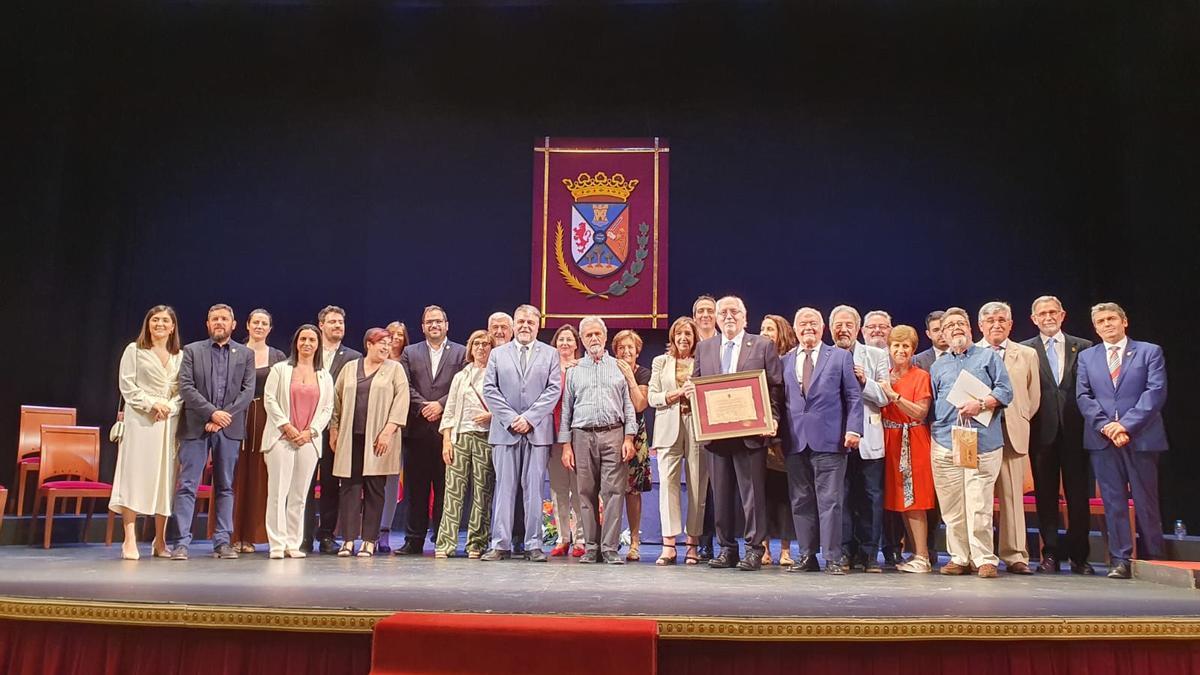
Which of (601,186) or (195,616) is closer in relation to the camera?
(195,616)

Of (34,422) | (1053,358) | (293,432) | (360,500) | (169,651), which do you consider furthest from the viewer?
(34,422)

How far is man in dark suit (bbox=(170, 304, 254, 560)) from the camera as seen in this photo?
5328mm

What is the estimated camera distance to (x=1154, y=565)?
4.74 meters

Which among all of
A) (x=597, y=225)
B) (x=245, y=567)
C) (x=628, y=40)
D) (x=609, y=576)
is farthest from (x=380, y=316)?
(x=609, y=576)

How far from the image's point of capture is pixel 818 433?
5027 mm

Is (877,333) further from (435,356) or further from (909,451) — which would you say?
(435,356)

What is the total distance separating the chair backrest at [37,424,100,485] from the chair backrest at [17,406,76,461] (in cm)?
33

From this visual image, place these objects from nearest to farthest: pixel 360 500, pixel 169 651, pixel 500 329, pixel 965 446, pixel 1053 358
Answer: pixel 169 651 < pixel 965 446 < pixel 1053 358 < pixel 360 500 < pixel 500 329

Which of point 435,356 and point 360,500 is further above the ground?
point 435,356

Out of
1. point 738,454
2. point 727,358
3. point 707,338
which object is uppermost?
point 707,338

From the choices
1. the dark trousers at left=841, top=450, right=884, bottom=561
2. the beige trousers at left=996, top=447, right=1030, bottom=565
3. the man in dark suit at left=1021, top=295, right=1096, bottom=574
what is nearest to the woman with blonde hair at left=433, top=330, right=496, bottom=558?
the dark trousers at left=841, top=450, right=884, bottom=561

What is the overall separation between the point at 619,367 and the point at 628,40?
531 centimetres

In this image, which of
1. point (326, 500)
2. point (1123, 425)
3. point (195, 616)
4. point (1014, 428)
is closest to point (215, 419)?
point (326, 500)

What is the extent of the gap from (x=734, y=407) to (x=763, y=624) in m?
2.20
